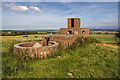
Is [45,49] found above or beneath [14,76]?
above

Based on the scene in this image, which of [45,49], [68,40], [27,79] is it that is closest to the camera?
[27,79]

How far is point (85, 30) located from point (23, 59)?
11.9 m

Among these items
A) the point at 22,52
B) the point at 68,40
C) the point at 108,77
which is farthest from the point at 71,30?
A: the point at 108,77

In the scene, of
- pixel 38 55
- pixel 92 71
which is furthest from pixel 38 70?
pixel 92 71

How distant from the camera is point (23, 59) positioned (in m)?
5.99

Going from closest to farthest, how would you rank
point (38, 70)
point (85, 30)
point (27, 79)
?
1. point (27, 79)
2. point (38, 70)
3. point (85, 30)

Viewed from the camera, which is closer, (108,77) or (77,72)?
(108,77)

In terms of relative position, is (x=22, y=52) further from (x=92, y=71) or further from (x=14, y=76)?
(x=92, y=71)

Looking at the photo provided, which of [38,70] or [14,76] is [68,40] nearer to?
[38,70]

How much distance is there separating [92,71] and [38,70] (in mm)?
3339

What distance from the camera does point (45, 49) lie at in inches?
253

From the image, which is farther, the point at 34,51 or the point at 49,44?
the point at 49,44

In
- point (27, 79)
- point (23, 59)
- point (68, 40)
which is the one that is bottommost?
point (27, 79)

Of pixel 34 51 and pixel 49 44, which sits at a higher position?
pixel 49 44
